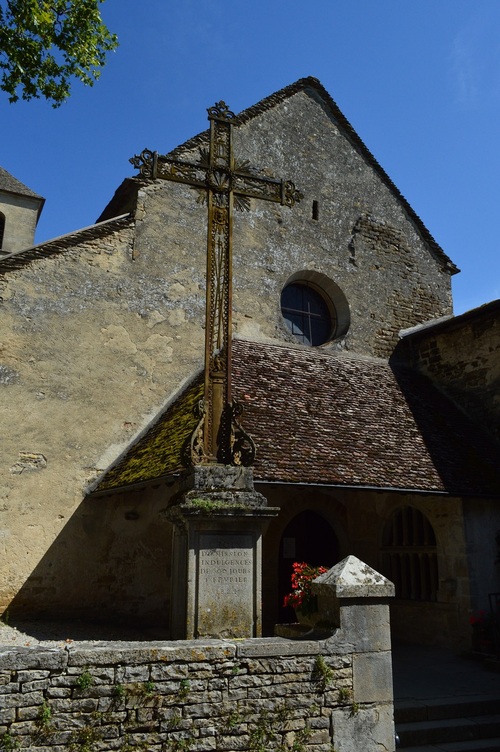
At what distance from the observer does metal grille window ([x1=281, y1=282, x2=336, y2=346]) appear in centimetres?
1285

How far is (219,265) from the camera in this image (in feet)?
24.5

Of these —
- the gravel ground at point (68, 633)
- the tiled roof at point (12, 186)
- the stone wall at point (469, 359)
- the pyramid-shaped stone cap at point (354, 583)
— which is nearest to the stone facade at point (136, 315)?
the gravel ground at point (68, 633)

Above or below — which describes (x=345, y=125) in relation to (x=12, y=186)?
below

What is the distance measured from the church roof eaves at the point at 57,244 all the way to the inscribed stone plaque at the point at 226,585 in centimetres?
590

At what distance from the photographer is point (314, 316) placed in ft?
43.3

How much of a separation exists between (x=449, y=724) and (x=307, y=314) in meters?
8.40

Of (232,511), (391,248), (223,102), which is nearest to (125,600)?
(232,511)

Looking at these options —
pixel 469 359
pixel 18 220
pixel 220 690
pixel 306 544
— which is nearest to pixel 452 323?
pixel 469 359

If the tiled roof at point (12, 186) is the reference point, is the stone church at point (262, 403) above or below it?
below

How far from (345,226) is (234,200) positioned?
21.5 ft

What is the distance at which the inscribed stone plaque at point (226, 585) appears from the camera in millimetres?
6129

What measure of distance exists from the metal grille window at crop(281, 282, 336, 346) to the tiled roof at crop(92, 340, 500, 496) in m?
0.77

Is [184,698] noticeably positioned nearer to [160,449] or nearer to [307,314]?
[160,449]

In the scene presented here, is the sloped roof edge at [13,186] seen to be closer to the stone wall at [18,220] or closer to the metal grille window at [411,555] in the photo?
the stone wall at [18,220]
